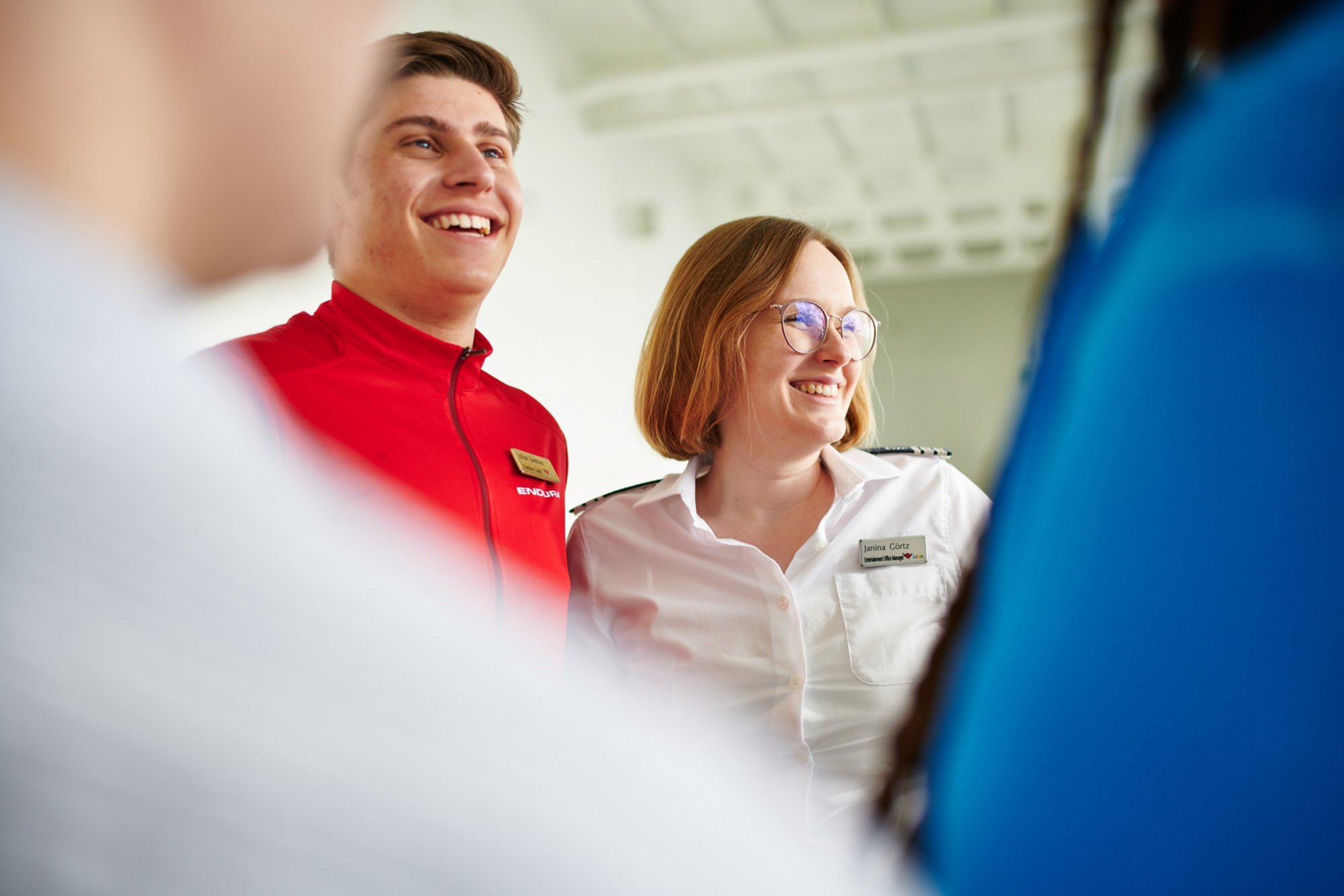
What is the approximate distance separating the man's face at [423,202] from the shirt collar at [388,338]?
0.07 m

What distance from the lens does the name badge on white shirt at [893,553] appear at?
6.69ft

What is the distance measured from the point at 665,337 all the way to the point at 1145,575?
2.14m

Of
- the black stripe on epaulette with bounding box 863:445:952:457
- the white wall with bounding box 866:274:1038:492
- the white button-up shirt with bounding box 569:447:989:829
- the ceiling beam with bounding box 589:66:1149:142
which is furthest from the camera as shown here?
the white wall with bounding box 866:274:1038:492

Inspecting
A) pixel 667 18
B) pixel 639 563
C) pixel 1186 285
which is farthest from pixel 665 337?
pixel 667 18

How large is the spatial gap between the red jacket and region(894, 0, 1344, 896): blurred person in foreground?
1352mm

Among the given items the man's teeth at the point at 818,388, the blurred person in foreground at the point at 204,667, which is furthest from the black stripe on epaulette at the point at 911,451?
the blurred person in foreground at the point at 204,667

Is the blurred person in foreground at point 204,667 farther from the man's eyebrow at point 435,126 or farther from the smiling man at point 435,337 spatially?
the man's eyebrow at point 435,126

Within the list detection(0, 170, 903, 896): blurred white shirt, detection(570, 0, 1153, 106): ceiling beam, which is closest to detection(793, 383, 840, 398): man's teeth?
detection(0, 170, 903, 896): blurred white shirt

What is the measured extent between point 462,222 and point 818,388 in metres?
0.91

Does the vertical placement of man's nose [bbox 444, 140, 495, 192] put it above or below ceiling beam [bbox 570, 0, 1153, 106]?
below

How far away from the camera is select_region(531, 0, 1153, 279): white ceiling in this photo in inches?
255

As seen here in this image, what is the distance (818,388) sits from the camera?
7.45ft

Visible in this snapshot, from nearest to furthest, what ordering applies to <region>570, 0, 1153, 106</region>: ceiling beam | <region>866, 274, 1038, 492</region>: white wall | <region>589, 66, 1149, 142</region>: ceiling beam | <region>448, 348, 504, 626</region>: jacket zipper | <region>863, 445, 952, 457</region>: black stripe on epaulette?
<region>448, 348, 504, 626</region>: jacket zipper → <region>863, 445, 952, 457</region>: black stripe on epaulette → <region>570, 0, 1153, 106</region>: ceiling beam → <region>589, 66, 1149, 142</region>: ceiling beam → <region>866, 274, 1038, 492</region>: white wall

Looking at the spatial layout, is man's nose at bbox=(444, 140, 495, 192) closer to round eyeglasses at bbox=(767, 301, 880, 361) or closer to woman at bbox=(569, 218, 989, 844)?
woman at bbox=(569, 218, 989, 844)
